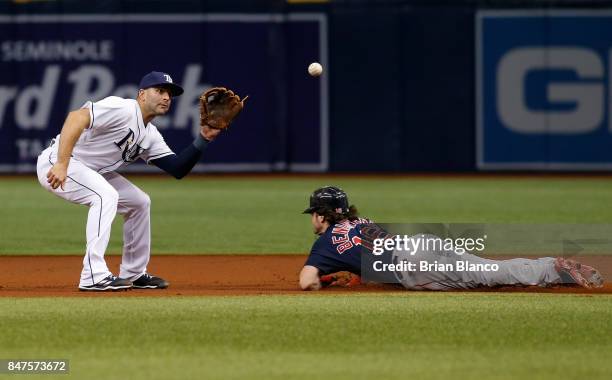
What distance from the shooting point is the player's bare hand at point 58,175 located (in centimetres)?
803

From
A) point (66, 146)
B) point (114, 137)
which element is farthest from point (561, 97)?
point (66, 146)

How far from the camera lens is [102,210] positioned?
8312 millimetres

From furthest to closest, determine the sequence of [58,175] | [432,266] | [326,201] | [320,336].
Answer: [326,201] → [432,266] → [58,175] → [320,336]

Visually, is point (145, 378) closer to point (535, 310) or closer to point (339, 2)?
point (535, 310)

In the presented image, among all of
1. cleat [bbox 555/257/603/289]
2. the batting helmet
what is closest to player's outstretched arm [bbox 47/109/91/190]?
the batting helmet

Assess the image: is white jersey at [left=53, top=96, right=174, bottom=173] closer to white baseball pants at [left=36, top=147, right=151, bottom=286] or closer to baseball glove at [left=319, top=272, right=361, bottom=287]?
white baseball pants at [left=36, top=147, right=151, bottom=286]

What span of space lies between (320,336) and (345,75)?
49.8 ft

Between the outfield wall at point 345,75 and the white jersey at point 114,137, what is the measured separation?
12.4 meters

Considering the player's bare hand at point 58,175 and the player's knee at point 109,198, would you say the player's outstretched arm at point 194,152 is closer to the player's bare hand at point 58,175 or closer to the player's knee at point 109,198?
the player's knee at point 109,198

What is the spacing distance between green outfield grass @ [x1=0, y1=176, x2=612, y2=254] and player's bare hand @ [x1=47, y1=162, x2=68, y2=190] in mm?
3744

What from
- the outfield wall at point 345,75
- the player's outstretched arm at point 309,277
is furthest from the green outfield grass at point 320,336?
the outfield wall at point 345,75

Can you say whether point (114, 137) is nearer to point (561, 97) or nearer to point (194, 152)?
point (194, 152)

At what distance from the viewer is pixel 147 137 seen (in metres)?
8.71

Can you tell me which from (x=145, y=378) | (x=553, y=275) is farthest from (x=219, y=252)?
(x=145, y=378)
